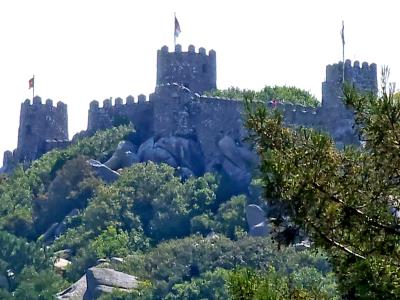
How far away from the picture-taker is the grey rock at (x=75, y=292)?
57094 mm

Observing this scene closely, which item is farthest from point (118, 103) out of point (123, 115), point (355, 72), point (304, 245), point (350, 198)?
point (350, 198)

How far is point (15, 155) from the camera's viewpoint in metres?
73.5

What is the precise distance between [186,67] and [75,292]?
11866 mm

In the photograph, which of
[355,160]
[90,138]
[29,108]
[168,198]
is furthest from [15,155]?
[355,160]

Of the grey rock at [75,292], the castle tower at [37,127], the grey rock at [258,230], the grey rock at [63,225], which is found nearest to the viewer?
the grey rock at [75,292]

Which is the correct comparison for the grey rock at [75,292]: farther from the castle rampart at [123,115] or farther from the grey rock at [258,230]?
the castle rampart at [123,115]

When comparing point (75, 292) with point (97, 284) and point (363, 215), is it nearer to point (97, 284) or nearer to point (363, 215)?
point (97, 284)

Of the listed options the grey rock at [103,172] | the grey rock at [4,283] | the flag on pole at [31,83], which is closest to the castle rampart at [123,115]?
the grey rock at [103,172]

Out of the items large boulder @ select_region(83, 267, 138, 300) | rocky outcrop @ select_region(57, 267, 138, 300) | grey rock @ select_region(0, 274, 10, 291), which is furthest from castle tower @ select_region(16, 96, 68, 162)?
large boulder @ select_region(83, 267, 138, 300)

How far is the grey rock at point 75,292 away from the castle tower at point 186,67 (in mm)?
10196

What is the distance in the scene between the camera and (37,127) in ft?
236

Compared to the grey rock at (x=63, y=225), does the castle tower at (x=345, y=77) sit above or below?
above

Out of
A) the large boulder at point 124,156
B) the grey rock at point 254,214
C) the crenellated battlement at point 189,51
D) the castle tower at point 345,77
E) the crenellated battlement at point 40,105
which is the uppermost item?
the crenellated battlement at point 189,51

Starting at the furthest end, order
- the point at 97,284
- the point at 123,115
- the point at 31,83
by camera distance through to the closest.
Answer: the point at 31,83 < the point at 123,115 < the point at 97,284
